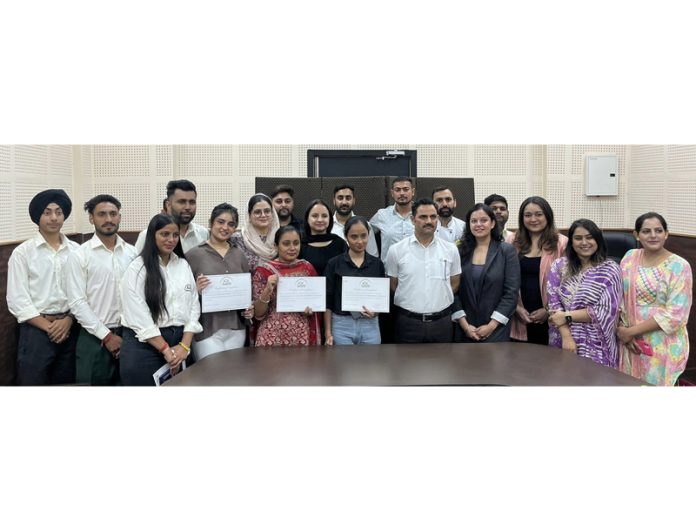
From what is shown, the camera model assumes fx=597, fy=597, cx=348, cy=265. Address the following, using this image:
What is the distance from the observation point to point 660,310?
364cm

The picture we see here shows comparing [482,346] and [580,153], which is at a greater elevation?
[580,153]

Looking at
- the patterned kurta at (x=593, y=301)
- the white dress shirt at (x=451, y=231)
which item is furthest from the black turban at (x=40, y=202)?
the patterned kurta at (x=593, y=301)

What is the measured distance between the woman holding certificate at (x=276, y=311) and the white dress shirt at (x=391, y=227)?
93cm

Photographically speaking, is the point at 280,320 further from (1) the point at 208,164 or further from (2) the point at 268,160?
(2) the point at 268,160

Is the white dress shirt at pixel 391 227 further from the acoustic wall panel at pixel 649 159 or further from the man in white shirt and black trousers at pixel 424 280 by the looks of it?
the acoustic wall panel at pixel 649 159

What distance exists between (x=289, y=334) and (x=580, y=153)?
10.4 feet

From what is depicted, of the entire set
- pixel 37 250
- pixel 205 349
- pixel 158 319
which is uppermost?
pixel 37 250

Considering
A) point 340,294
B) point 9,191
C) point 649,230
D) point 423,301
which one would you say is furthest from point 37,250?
point 649,230

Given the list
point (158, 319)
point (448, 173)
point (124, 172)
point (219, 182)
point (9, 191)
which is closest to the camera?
point (158, 319)

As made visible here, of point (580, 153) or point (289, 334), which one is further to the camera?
point (580, 153)

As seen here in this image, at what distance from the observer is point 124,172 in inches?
200

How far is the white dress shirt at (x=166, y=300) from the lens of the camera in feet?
11.0

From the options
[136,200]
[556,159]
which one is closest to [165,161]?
[136,200]

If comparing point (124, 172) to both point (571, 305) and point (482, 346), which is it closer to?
point (482, 346)
